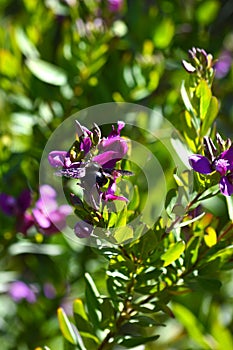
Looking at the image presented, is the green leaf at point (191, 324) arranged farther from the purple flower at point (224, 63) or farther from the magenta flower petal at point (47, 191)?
the purple flower at point (224, 63)

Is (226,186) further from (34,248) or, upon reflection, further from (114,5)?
(114,5)

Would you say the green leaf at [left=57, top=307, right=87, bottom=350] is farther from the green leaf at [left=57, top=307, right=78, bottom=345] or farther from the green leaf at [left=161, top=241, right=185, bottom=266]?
the green leaf at [left=161, top=241, right=185, bottom=266]

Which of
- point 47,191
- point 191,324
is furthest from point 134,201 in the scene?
point 191,324

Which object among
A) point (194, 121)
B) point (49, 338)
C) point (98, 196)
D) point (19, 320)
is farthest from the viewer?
point (19, 320)

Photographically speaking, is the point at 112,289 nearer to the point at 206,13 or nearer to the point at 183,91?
the point at 183,91

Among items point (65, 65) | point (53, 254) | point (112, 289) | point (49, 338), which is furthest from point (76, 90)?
point (112, 289)
